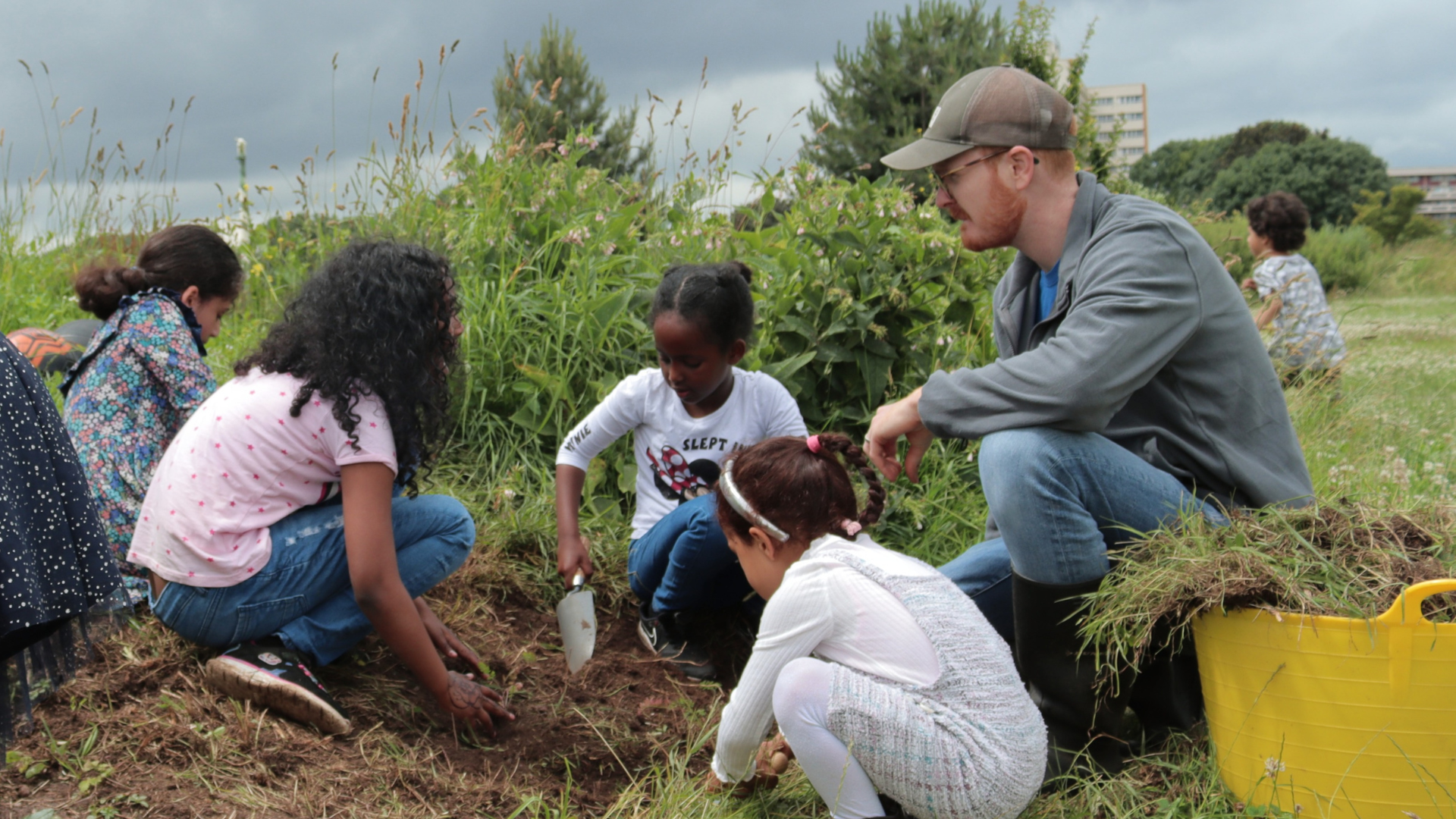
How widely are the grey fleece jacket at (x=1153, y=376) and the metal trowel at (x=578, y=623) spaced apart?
1.13m

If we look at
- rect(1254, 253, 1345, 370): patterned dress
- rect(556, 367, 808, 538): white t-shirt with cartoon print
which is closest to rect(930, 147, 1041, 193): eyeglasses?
rect(556, 367, 808, 538): white t-shirt with cartoon print

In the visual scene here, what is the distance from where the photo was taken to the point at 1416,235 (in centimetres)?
2909

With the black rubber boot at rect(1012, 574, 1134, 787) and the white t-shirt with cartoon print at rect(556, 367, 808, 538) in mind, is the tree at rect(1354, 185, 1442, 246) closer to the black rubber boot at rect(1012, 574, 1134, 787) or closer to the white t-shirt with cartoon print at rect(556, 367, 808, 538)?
the white t-shirt with cartoon print at rect(556, 367, 808, 538)

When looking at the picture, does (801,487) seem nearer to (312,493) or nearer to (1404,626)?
(1404,626)

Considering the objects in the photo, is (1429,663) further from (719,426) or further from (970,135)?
(719,426)

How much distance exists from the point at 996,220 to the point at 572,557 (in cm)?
137

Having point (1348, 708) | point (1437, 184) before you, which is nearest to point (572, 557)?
point (1348, 708)

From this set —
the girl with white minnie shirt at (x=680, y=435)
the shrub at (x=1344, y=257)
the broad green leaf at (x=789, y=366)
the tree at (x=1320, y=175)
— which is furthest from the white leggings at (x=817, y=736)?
the tree at (x=1320, y=175)

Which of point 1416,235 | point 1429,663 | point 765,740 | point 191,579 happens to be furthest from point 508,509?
point 1416,235

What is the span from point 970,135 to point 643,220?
2374 millimetres

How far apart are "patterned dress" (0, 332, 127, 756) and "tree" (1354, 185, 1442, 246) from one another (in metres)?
33.1

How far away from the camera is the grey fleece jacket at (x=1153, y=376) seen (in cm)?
184

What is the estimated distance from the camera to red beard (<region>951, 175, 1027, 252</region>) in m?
2.12

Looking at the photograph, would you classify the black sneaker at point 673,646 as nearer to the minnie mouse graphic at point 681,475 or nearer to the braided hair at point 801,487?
the minnie mouse graphic at point 681,475
